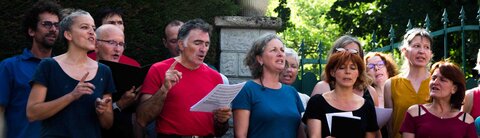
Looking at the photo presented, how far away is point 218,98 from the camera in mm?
5836

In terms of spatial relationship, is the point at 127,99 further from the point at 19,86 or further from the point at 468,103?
the point at 468,103

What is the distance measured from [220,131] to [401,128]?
1276mm

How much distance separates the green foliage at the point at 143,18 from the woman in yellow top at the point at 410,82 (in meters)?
2.15

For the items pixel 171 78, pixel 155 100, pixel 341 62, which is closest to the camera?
pixel 171 78

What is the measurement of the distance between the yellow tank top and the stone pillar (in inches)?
76.7

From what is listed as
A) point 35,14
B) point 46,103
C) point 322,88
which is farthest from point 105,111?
point 322,88

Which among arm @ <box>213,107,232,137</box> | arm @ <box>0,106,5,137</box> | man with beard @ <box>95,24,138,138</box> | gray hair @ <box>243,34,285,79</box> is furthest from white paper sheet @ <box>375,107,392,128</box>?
arm @ <box>0,106,5,137</box>

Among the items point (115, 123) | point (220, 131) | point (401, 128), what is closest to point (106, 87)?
point (115, 123)

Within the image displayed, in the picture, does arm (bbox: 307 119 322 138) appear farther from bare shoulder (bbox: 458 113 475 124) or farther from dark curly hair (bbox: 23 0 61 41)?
dark curly hair (bbox: 23 0 61 41)

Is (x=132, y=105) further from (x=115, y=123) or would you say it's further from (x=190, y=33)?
(x=190, y=33)

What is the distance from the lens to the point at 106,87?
18.4 ft

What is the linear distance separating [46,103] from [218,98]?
1.12 metres

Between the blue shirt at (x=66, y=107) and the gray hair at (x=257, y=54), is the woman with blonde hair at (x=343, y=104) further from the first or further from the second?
the blue shirt at (x=66, y=107)

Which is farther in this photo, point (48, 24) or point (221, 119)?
point (48, 24)
